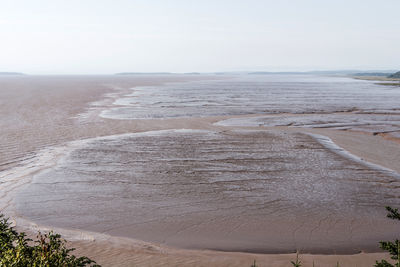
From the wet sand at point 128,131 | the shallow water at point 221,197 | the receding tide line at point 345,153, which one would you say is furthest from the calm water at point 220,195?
the wet sand at point 128,131

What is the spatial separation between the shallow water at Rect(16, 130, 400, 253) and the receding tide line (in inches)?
11.0

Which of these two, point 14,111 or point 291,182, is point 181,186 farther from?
point 14,111

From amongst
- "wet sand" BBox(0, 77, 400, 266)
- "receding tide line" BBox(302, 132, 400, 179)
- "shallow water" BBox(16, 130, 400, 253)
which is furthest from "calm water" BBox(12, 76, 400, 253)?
"wet sand" BBox(0, 77, 400, 266)

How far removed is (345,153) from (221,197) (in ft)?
23.9

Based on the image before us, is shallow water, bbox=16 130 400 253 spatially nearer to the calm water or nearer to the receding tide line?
the calm water

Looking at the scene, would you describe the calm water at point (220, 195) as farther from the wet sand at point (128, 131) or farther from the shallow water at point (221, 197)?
the wet sand at point (128, 131)

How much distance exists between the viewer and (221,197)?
382 inches

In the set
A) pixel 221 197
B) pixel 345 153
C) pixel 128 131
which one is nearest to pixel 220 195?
pixel 221 197

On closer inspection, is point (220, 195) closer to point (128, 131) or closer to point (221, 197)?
point (221, 197)

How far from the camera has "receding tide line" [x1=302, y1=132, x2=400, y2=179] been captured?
1219 cm

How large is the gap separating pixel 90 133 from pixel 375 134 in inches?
551

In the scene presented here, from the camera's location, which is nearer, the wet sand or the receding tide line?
the wet sand

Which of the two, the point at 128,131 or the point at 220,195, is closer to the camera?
the point at 220,195

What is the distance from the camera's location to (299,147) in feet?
52.0
